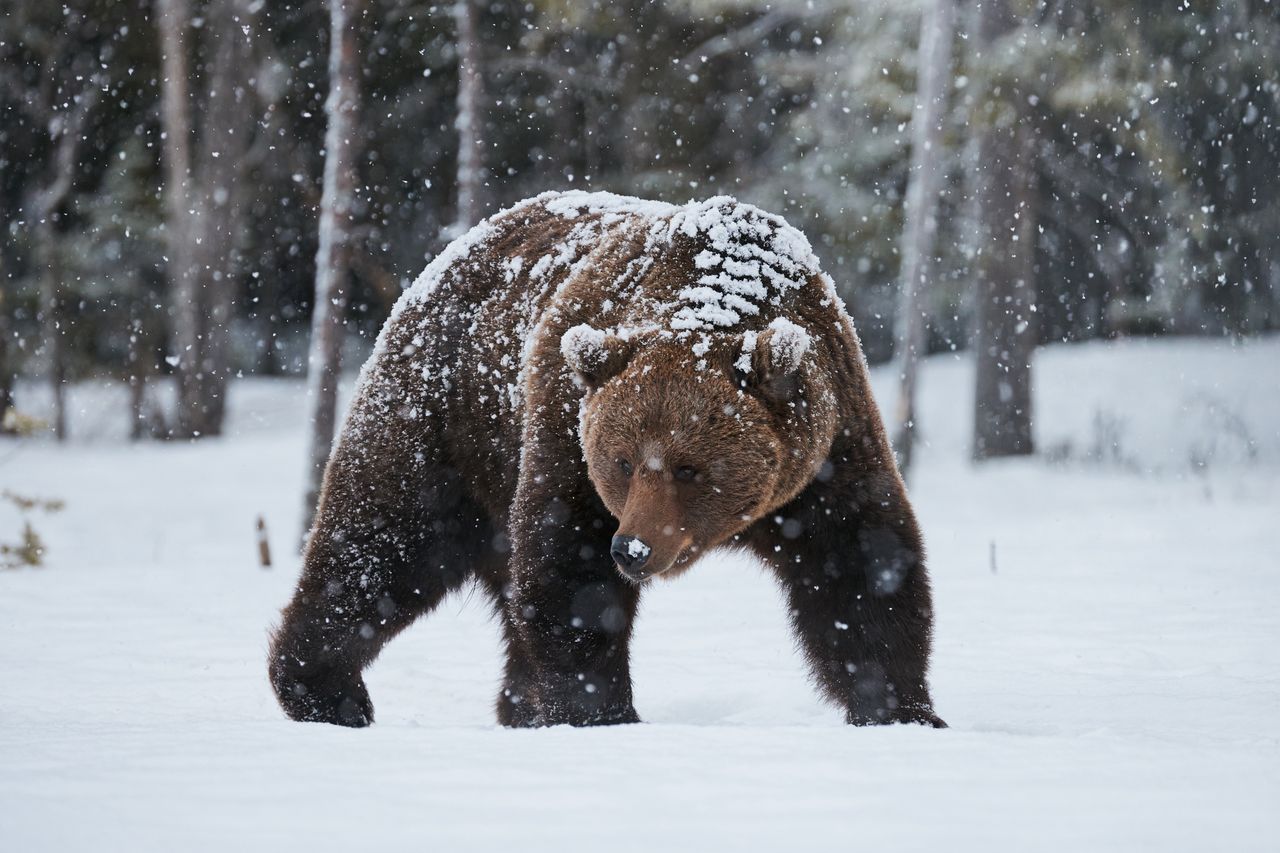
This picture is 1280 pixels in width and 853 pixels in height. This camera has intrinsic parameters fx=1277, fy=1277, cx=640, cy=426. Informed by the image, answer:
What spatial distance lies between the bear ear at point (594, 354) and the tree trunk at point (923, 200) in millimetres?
8098

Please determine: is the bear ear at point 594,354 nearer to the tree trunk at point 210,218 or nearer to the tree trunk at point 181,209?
the tree trunk at point 181,209

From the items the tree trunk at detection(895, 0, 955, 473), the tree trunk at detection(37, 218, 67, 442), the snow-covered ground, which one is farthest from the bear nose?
the tree trunk at detection(37, 218, 67, 442)

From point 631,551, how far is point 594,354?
0.70 metres

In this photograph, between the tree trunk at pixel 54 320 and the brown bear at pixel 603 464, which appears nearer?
the brown bear at pixel 603 464

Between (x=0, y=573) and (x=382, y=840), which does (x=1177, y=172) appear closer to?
(x=0, y=573)

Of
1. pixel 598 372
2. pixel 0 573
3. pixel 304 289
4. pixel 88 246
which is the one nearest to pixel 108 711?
pixel 598 372

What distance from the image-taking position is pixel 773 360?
385 cm

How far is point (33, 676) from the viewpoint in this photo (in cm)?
548

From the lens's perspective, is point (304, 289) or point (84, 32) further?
point (304, 289)

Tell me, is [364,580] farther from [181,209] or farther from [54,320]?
[54,320]

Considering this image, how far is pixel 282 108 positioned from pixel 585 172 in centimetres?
502

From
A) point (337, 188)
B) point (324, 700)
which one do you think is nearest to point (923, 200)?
point (337, 188)

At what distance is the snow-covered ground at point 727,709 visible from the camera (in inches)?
98.7

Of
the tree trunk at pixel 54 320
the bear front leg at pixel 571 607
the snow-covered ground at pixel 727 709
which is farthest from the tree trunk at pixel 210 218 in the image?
the bear front leg at pixel 571 607
